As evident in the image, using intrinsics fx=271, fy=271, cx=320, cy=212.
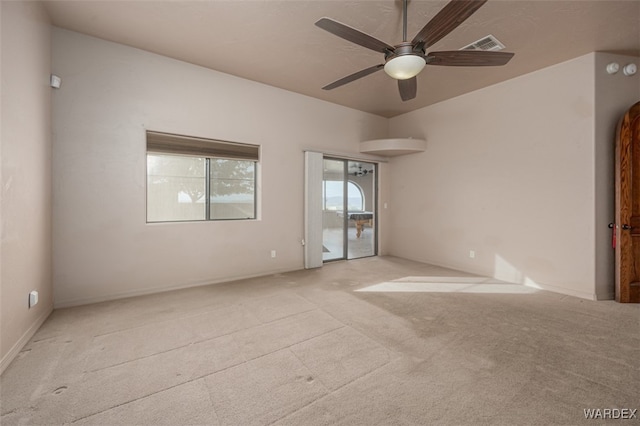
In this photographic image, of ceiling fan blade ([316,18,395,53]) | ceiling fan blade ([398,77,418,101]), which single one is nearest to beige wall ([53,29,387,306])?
ceiling fan blade ([398,77,418,101])

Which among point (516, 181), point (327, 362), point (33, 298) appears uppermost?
point (516, 181)

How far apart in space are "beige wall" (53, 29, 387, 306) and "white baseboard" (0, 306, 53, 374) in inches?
17.7

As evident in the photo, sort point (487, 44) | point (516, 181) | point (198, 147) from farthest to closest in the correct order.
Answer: point (516, 181) → point (198, 147) → point (487, 44)

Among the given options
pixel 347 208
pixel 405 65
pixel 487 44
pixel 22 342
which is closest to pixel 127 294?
pixel 22 342

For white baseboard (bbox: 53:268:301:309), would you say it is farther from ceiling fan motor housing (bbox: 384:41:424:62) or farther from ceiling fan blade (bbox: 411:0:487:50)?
ceiling fan blade (bbox: 411:0:487:50)

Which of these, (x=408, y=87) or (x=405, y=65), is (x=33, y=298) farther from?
(x=408, y=87)

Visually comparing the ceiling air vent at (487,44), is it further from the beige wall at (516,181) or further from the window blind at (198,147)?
the window blind at (198,147)

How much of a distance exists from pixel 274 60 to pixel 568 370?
4715mm

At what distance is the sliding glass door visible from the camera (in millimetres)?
5965

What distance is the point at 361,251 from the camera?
661 centimetres

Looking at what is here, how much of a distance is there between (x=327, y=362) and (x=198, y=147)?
357cm

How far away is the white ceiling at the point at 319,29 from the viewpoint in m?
2.82

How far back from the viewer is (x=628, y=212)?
358 cm

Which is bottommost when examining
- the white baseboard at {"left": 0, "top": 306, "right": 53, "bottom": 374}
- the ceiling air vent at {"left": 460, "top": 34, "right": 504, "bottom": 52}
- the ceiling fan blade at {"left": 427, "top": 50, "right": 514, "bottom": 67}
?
the white baseboard at {"left": 0, "top": 306, "right": 53, "bottom": 374}
